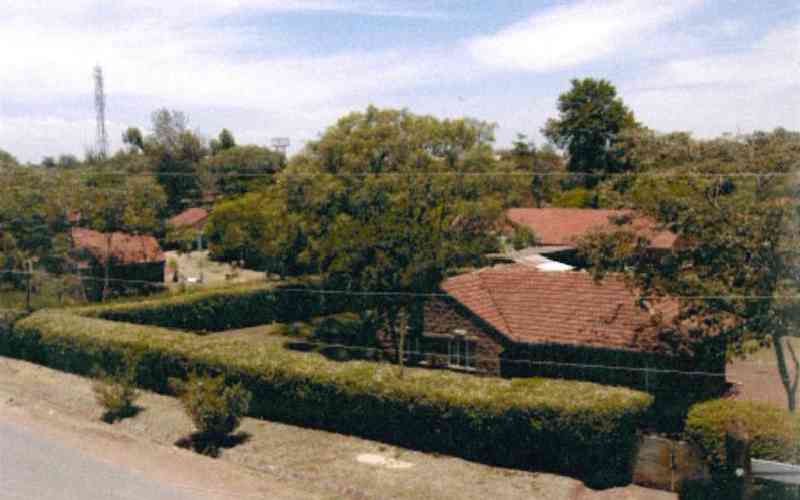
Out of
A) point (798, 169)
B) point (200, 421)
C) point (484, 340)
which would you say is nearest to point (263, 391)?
point (200, 421)

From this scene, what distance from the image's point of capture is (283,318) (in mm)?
37219

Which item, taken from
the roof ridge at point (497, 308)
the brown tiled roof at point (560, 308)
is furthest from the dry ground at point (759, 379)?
the roof ridge at point (497, 308)

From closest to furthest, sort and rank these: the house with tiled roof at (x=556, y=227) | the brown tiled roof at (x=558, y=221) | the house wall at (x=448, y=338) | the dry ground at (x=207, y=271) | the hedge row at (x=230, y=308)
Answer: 1. the house wall at (x=448, y=338)
2. the hedge row at (x=230, y=308)
3. the house with tiled roof at (x=556, y=227)
4. the brown tiled roof at (x=558, y=221)
5. the dry ground at (x=207, y=271)

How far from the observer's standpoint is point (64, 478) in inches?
596

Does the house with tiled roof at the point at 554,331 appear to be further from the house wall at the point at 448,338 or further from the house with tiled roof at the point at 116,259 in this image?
the house with tiled roof at the point at 116,259

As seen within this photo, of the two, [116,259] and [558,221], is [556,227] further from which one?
[116,259]

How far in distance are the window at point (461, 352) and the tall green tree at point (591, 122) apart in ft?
133

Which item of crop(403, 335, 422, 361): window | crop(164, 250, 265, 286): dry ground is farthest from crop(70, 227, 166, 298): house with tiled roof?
crop(403, 335, 422, 361): window

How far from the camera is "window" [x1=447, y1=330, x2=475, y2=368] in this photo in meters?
23.2

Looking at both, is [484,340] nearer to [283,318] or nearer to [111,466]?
[111,466]

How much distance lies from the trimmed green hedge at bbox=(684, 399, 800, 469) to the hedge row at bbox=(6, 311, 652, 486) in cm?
125

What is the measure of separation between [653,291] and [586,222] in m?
25.7

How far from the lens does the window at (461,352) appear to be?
23.2 metres

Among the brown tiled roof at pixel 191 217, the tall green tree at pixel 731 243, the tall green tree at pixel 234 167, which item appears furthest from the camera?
the tall green tree at pixel 234 167
